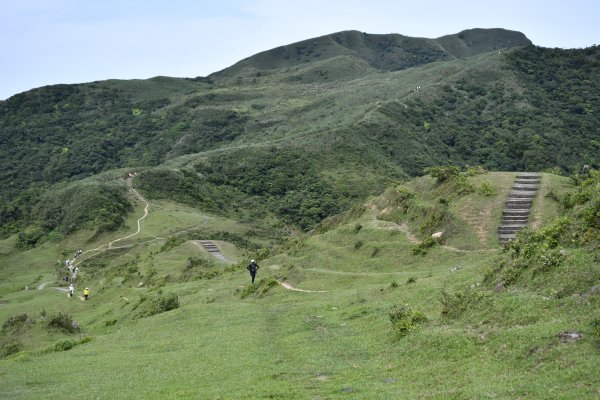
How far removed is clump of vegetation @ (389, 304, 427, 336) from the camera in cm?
1883

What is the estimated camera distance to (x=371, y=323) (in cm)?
2222

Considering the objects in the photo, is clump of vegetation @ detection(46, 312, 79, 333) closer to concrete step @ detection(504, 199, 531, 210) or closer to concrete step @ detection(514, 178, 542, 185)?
concrete step @ detection(504, 199, 531, 210)

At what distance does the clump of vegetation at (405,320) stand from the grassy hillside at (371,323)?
0.04 metres

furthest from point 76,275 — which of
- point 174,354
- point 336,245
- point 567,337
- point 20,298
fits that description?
point 567,337

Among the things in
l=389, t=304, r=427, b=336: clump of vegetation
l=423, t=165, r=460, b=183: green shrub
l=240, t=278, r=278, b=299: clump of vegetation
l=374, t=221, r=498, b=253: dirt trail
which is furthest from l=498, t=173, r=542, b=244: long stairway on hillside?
l=389, t=304, r=427, b=336: clump of vegetation

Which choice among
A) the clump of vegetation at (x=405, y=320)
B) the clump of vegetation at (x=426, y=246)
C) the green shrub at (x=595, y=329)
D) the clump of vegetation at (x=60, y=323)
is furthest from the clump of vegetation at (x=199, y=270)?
the green shrub at (x=595, y=329)

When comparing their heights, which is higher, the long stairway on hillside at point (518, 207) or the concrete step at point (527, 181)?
the concrete step at point (527, 181)

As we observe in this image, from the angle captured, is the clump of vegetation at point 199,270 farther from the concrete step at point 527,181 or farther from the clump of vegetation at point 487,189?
the concrete step at point 527,181

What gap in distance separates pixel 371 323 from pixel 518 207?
18.7 m

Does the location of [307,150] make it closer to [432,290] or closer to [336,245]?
[336,245]

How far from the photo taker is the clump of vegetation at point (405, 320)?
18828 millimetres

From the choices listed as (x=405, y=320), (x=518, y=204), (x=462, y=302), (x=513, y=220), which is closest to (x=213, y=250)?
(x=518, y=204)

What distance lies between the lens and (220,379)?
696 inches

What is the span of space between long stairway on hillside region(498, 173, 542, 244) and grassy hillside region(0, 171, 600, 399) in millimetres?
728
